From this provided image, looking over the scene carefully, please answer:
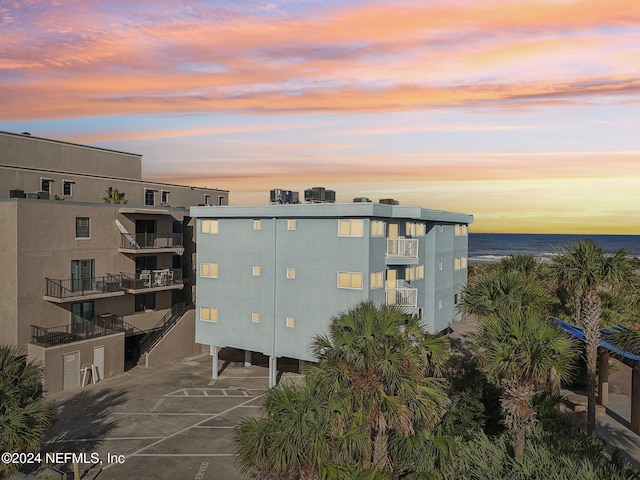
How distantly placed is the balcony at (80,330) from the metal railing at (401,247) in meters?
20.2

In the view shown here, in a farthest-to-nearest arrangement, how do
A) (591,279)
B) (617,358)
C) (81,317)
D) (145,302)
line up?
(145,302)
(81,317)
(617,358)
(591,279)

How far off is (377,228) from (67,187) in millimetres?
25934

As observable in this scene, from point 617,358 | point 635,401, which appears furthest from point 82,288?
point 635,401

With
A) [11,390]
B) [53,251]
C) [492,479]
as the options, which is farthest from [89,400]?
[492,479]

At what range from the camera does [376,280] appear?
3009 cm

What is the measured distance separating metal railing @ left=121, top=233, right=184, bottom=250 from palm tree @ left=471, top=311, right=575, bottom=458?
2808 cm

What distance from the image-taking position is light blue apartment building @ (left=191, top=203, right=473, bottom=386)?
97.3ft

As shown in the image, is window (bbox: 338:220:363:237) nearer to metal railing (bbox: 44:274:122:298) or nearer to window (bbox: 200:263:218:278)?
window (bbox: 200:263:218:278)

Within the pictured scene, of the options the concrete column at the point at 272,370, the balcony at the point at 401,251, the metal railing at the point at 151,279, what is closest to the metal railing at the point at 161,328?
the metal railing at the point at 151,279

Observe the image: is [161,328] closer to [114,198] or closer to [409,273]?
[114,198]

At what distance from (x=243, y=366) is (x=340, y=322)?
909 inches

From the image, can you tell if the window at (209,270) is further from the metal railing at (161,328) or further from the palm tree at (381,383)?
the palm tree at (381,383)

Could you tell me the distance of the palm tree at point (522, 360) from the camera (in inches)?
669

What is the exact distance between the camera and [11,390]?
56.1ft
